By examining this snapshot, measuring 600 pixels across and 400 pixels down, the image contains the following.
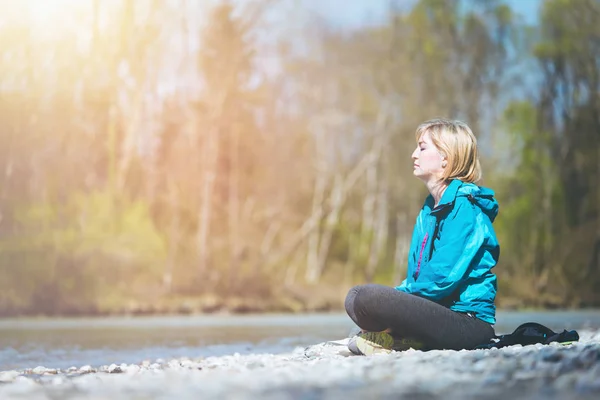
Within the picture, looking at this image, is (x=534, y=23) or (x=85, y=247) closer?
(x=85, y=247)

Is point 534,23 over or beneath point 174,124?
over

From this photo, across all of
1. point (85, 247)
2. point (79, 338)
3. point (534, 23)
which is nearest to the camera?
point (79, 338)

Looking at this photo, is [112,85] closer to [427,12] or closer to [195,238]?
[195,238]

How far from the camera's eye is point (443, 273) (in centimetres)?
259

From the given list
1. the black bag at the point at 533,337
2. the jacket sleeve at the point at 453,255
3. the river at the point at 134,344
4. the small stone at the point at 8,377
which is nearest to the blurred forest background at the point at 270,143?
the river at the point at 134,344

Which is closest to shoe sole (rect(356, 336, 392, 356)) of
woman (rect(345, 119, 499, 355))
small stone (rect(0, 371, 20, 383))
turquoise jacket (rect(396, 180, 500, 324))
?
woman (rect(345, 119, 499, 355))

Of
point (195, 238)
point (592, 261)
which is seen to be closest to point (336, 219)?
point (195, 238)

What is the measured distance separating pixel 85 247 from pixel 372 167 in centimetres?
424

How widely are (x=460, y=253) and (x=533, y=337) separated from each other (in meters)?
0.48

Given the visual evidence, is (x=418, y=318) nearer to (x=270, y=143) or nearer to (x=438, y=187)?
(x=438, y=187)

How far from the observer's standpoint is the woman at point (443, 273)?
2.59 meters

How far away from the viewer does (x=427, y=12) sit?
1211cm

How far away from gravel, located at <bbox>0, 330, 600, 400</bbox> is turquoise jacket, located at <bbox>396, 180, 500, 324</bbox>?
0.31 metres

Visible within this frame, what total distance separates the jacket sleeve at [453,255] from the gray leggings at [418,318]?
0.16 feet
